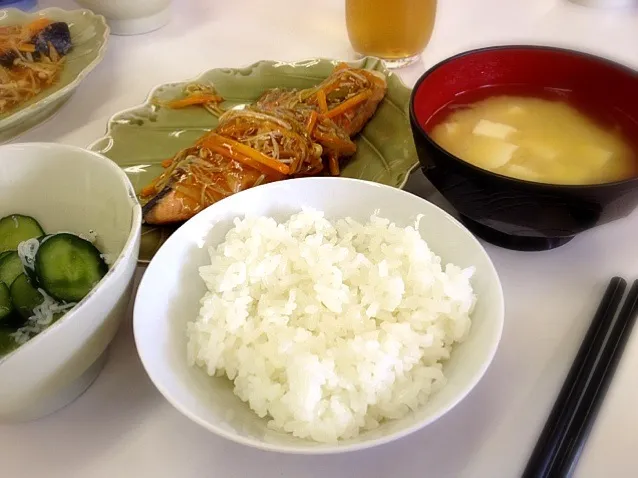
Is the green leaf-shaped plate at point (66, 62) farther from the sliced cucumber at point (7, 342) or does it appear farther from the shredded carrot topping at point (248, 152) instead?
the sliced cucumber at point (7, 342)

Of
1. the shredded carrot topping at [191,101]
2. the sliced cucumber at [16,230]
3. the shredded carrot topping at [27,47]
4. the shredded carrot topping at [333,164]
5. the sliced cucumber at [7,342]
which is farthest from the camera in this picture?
the shredded carrot topping at [27,47]

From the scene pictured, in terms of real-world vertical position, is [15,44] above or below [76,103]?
above

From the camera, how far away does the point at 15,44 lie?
5.30ft

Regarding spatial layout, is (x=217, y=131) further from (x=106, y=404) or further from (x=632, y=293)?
(x=632, y=293)

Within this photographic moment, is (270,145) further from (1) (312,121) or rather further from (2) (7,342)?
(2) (7,342)

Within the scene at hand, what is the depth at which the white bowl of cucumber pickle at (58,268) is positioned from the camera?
28.5 inches

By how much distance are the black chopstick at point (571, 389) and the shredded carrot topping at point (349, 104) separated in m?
0.69

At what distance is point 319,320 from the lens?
84cm

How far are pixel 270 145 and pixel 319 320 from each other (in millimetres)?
580

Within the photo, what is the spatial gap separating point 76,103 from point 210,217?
845 mm

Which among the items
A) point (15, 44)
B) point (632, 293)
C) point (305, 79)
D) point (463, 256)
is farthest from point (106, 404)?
point (15, 44)

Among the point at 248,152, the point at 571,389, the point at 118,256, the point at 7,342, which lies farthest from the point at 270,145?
the point at 571,389

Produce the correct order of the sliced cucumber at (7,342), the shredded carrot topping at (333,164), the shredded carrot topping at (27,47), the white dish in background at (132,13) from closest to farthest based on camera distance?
the sliced cucumber at (7,342)
the shredded carrot topping at (333,164)
the shredded carrot topping at (27,47)
the white dish in background at (132,13)

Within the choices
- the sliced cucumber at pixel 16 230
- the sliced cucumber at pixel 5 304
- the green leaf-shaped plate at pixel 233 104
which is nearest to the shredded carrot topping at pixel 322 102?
the green leaf-shaped plate at pixel 233 104
